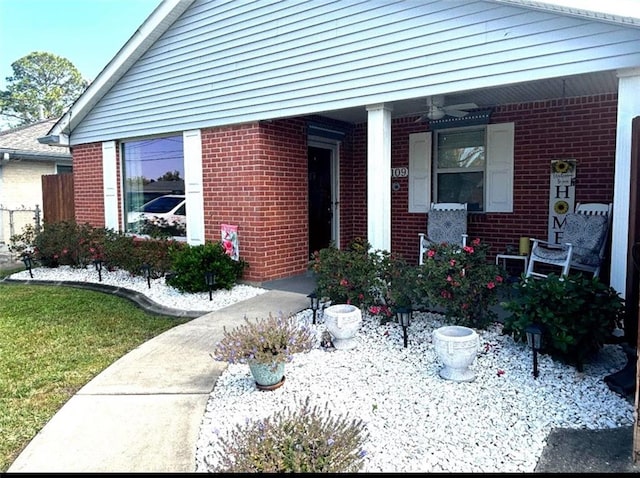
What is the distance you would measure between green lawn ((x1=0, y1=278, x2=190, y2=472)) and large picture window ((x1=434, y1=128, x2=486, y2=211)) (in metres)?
4.49

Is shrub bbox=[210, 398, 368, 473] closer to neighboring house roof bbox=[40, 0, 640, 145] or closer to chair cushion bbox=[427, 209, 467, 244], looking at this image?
neighboring house roof bbox=[40, 0, 640, 145]

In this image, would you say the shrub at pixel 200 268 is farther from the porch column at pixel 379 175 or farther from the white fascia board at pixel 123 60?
the white fascia board at pixel 123 60

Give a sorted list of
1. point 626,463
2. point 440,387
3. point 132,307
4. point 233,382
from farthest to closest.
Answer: point 132,307, point 233,382, point 440,387, point 626,463

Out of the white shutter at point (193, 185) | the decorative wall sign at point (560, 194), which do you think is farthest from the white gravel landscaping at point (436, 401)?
the white shutter at point (193, 185)

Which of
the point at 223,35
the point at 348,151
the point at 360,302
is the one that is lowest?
the point at 360,302

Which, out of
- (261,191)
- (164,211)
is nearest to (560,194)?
(261,191)

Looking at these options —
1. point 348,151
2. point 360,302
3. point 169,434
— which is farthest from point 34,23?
point 169,434

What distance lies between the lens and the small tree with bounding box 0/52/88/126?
34.2 metres

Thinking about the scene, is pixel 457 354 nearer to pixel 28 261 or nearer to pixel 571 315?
pixel 571 315

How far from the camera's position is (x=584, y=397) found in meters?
3.00

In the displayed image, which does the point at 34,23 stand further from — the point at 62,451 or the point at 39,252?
the point at 62,451

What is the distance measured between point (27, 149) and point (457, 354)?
1372 centimetres

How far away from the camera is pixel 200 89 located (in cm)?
693

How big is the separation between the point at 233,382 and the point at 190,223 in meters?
4.41
